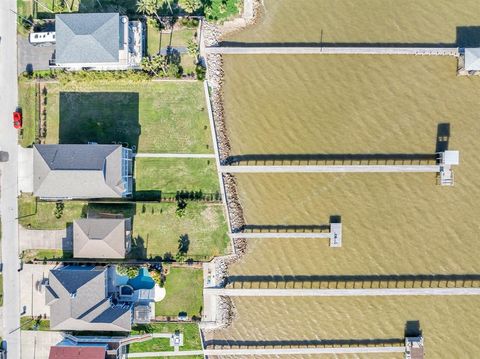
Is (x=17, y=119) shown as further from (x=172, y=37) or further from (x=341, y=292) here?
(x=341, y=292)

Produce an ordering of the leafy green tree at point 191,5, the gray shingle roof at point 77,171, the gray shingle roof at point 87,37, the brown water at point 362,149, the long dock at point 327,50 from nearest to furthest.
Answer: the gray shingle roof at point 77,171
the gray shingle roof at point 87,37
the leafy green tree at point 191,5
the long dock at point 327,50
the brown water at point 362,149

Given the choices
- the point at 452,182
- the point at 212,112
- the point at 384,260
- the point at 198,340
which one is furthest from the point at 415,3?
the point at 198,340

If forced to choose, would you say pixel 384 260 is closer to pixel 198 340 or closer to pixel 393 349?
pixel 393 349

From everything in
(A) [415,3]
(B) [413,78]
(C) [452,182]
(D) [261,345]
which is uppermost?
(A) [415,3]

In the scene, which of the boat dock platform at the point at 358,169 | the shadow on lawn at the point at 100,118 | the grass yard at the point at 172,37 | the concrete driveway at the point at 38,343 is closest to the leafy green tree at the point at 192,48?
the grass yard at the point at 172,37

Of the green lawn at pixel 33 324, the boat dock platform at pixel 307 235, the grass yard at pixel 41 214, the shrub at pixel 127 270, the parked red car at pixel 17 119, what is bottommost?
the green lawn at pixel 33 324

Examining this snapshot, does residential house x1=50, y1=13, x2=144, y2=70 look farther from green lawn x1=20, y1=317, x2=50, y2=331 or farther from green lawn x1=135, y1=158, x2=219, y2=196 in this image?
green lawn x1=20, y1=317, x2=50, y2=331

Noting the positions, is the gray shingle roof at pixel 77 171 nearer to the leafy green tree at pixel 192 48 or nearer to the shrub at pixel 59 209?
the shrub at pixel 59 209
